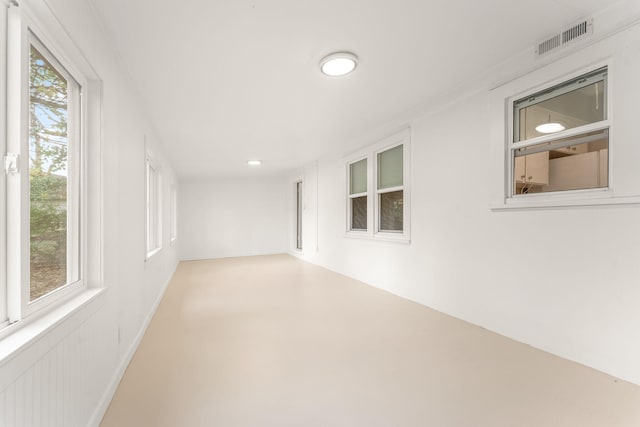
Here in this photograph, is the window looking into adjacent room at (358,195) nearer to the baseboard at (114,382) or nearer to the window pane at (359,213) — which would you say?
the window pane at (359,213)

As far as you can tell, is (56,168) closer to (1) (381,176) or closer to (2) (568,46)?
(2) (568,46)

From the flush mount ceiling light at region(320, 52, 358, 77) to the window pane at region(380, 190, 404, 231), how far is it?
2.30 metres

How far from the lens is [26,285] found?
1229mm

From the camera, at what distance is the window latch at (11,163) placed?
1.13m

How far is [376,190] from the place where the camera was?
5.09 metres

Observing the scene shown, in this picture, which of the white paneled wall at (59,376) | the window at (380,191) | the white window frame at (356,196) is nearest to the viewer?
the white paneled wall at (59,376)

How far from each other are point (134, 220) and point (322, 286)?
126 inches

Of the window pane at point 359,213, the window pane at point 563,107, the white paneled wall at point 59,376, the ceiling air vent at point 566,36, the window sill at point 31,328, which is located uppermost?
the ceiling air vent at point 566,36

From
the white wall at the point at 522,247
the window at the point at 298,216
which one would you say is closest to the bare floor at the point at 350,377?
the white wall at the point at 522,247

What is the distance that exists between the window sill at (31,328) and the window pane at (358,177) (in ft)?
15.1

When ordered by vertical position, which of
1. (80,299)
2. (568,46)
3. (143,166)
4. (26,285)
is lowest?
(80,299)

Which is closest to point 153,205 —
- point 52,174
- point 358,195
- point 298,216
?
point 52,174

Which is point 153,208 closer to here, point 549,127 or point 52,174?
point 52,174

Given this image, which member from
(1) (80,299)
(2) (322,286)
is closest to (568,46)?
(1) (80,299)
